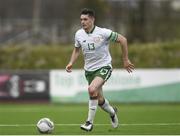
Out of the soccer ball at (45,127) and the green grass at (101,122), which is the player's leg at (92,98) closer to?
the green grass at (101,122)

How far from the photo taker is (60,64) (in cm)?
3609

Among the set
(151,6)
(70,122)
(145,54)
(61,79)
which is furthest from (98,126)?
(151,6)

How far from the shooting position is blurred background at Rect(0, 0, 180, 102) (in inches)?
1130

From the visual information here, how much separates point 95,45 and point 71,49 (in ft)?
68.8

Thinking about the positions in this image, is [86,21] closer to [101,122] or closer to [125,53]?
[125,53]

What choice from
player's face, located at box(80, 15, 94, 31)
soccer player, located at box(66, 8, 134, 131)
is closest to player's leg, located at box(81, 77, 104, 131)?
soccer player, located at box(66, 8, 134, 131)

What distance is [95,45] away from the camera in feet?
51.2

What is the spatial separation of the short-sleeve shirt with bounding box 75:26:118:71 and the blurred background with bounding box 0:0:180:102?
12.8 meters

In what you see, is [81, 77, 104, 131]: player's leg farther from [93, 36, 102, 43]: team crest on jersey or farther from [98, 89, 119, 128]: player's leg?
[93, 36, 102, 43]: team crest on jersey

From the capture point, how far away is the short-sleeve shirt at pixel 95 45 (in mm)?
15594

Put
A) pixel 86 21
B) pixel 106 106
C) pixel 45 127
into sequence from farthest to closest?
pixel 106 106
pixel 86 21
pixel 45 127

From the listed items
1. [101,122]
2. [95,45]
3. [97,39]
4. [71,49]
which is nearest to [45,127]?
[95,45]

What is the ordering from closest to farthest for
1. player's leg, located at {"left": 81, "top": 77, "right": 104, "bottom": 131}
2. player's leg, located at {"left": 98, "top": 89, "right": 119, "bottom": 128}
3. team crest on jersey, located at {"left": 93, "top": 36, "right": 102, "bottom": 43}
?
player's leg, located at {"left": 81, "top": 77, "right": 104, "bottom": 131} < team crest on jersey, located at {"left": 93, "top": 36, "right": 102, "bottom": 43} < player's leg, located at {"left": 98, "top": 89, "right": 119, "bottom": 128}

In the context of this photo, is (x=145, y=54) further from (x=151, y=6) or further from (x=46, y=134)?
(x=46, y=134)
